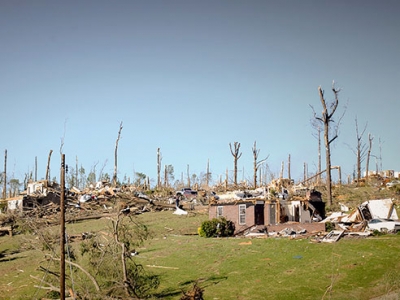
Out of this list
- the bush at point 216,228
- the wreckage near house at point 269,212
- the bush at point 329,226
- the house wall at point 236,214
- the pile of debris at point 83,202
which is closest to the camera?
the bush at point 329,226

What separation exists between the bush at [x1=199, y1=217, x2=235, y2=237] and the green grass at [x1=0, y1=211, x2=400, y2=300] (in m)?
1.54

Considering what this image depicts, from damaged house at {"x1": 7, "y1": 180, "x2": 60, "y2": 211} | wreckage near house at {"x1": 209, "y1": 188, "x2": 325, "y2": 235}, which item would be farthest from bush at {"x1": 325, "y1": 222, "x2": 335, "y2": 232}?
damaged house at {"x1": 7, "y1": 180, "x2": 60, "y2": 211}

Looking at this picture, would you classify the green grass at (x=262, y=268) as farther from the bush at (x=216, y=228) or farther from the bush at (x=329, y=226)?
the bush at (x=329, y=226)

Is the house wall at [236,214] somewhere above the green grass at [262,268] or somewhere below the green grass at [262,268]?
above

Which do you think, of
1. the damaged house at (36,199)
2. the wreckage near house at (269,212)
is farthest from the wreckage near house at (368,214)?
the damaged house at (36,199)

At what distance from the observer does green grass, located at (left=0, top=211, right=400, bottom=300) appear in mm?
17500

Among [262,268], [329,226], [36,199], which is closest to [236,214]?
[329,226]

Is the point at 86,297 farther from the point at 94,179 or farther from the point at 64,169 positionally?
the point at 94,179

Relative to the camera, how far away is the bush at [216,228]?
101 feet

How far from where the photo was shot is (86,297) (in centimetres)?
1550

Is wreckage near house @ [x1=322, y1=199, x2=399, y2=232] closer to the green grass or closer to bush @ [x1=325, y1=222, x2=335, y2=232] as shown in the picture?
bush @ [x1=325, y1=222, x2=335, y2=232]

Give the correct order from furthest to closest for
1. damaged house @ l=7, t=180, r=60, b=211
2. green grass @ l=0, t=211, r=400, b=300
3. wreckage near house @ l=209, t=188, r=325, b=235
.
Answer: damaged house @ l=7, t=180, r=60, b=211
wreckage near house @ l=209, t=188, r=325, b=235
green grass @ l=0, t=211, r=400, b=300

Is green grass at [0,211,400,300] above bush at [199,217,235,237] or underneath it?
underneath

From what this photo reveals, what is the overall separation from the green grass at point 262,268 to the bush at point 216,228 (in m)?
1.54
